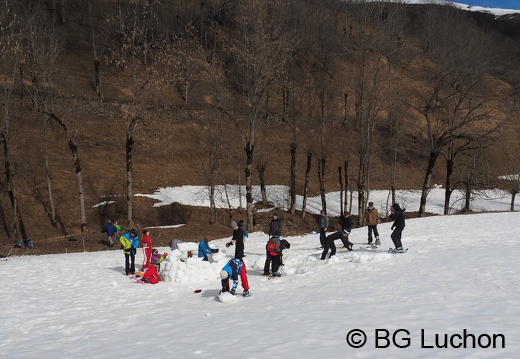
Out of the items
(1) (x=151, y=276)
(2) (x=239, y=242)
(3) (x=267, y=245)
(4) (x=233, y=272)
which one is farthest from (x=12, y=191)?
(4) (x=233, y=272)

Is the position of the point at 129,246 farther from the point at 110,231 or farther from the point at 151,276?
the point at 110,231

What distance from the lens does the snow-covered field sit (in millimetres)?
7078

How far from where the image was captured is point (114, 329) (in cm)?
968

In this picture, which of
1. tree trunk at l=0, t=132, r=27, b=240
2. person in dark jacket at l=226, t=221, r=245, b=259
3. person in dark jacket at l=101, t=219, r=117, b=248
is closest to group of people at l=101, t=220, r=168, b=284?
person in dark jacket at l=226, t=221, r=245, b=259

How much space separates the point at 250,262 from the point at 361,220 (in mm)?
15446

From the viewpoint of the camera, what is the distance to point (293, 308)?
9797 millimetres

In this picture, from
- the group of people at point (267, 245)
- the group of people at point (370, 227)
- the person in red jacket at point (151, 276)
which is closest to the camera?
the group of people at point (267, 245)

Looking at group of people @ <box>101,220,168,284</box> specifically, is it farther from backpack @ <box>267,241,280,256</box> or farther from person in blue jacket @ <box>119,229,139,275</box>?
backpack @ <box>267,241,280,256</box>

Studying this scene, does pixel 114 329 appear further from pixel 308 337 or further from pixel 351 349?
pixel 351 349

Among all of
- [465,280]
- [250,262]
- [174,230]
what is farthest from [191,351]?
[174,230]

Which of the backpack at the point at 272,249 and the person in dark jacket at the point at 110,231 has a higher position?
the backpack at the point at 272,249

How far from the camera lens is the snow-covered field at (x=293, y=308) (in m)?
7.08

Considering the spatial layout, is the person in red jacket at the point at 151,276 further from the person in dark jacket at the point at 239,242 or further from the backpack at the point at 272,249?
the backpack at the point at 272,249

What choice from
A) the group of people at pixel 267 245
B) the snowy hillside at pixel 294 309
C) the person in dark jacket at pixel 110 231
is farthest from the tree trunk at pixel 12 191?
the group of people at pixel 267 245
